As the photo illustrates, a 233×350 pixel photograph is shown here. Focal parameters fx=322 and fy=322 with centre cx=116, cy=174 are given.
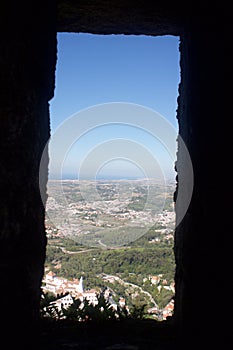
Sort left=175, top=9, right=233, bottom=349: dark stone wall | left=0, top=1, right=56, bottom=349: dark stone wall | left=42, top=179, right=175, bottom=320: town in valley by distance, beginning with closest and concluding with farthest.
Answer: left=0, top=1, right=56, bottom=349: dark stone wall, left=175, top=9, right=233, bottom=349: dark stone wall, left=42, top=179, right=175, bottom=320: town in valley

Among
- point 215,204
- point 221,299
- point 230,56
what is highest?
point 230,56

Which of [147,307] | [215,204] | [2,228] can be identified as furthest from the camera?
[147,307]

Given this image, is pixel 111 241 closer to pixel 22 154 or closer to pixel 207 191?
pixel 207 191

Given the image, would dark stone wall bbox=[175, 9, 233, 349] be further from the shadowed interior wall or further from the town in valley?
the town in valley

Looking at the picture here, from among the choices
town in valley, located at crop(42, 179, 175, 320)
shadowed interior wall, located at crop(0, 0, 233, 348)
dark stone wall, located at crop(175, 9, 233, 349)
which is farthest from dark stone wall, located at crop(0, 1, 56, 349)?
dark stone wall, located at crop(175, 9, 233, 349)

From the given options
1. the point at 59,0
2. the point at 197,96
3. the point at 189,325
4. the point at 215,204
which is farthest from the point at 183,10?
the point at 189,325

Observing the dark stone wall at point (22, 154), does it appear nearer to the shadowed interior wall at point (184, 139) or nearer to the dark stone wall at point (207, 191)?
the shadowed interior wall at point (184, 139)

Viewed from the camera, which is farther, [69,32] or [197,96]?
[69,32]

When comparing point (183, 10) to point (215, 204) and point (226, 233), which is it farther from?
point (226, 233)
